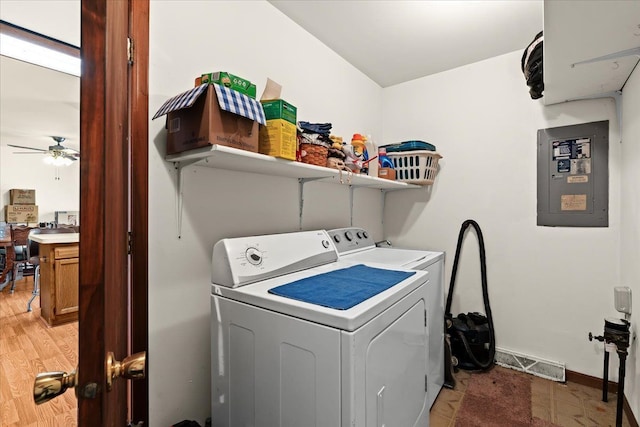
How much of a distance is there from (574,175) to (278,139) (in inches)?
88.9

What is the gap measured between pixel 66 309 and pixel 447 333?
3.53 metres

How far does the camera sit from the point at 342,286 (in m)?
1.33

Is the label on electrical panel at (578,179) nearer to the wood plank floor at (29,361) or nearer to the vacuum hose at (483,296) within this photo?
the vacuum hose at (483,296)

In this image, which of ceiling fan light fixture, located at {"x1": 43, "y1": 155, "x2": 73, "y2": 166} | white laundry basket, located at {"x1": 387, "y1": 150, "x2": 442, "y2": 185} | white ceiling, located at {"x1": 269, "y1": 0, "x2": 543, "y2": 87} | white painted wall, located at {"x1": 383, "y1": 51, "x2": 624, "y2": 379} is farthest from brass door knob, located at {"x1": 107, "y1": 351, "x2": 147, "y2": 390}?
ceiling fan light fixture, located at {"x1": 43, "y1": 155, "x2": 73, "y2": 166}

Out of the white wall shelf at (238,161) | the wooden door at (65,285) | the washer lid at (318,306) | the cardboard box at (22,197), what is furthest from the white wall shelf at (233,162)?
the cardboard box at (22,197)

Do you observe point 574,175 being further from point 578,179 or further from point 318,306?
point 318,306

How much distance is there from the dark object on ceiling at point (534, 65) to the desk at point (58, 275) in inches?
155

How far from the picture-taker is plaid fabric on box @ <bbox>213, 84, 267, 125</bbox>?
116 cm

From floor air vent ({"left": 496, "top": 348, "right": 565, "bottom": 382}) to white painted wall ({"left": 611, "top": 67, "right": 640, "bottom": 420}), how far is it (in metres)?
0.39

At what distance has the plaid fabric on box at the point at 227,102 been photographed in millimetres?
1151

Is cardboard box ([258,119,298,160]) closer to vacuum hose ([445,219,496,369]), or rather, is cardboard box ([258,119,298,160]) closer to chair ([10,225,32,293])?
vacuum hose ([445,219,496,369])

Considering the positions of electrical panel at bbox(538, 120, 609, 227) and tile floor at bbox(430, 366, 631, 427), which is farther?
electrical panel at bbox(538, 120, 609, 227)

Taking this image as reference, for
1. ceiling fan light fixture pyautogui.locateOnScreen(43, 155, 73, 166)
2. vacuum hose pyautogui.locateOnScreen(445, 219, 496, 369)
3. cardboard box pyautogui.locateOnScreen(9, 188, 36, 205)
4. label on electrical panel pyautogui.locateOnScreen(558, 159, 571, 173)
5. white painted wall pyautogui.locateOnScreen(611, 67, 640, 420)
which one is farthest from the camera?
cardboard box pyautogui.locateOnScreen(9, 188, 36, 205)

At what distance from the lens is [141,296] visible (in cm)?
131
